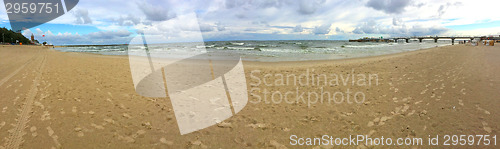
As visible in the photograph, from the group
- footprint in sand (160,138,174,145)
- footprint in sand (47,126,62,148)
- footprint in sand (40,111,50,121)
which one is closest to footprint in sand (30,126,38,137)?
footprint in sand (47,126,62,148)

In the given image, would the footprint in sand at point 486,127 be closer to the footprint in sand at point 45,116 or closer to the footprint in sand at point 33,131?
the footprint in sand at point 33,131

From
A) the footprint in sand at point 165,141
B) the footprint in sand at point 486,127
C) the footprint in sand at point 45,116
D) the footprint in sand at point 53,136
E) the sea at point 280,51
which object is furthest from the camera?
the sea at point 280,51

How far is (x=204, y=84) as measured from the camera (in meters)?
8.04

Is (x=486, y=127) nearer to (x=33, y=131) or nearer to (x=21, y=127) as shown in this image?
(x=33, y=131)

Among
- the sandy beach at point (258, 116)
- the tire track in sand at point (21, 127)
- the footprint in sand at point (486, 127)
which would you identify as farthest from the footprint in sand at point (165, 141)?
the footprint in sand at point (486, 127)

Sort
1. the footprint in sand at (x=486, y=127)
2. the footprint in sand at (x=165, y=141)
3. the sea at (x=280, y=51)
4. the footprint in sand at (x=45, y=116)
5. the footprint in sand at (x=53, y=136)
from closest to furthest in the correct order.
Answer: the footprint in sand at (x=53, y=136), the footprint in sand at (x=165, y=141), the footprint in sand at (x=486, y=127), the footprint in sand at (x=45, y=116), the sea at (x=280, y=51)

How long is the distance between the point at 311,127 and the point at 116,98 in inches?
210

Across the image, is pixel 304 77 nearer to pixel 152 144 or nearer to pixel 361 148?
pixel 361 148

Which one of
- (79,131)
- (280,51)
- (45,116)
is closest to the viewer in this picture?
(79,131)

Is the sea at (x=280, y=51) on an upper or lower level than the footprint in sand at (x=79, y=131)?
upper

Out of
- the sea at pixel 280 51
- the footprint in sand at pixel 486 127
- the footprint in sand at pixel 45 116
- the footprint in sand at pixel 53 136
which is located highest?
the sea at pixel 280 51

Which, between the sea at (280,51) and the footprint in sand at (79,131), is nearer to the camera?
the footprint in sand at (79,131)

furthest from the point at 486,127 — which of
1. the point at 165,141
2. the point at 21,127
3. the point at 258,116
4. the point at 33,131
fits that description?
the point at 21,127

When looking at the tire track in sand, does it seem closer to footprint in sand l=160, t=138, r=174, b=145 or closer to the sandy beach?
the sandy beach
